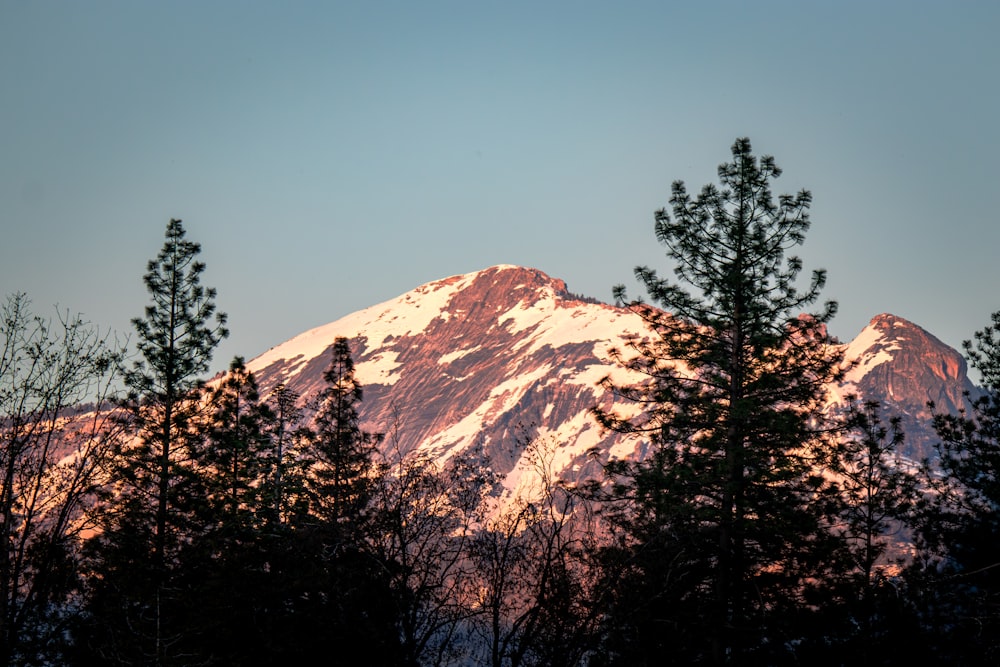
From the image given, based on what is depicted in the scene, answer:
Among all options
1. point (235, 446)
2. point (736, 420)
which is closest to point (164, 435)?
point (235, 446)

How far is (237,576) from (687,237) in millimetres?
15545

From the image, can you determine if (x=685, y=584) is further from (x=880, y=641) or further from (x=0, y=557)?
(x=0, y=557)

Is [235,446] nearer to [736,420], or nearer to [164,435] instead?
[164,435]

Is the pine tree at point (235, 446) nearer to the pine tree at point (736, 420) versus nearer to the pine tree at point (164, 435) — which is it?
the pine tree at point (164, 435)

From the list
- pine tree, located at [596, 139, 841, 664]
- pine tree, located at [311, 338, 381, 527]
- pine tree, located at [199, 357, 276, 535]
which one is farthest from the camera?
pine tree, located at [311, 338, 381, 527]

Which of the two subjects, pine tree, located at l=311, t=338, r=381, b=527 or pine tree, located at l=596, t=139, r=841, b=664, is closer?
pine tree, located at l=596, t=139, r=841, b=664

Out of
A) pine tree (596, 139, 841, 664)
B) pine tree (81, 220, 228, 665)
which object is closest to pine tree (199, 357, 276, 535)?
pine tree (81, 220, 228, 665)

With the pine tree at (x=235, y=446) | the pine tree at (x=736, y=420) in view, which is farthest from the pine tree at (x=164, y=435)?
the pine tree at (x=736, y=420)

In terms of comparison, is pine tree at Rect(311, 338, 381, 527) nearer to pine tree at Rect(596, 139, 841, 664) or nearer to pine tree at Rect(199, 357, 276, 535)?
pine tree at Rect(199, 357, 276, 535)

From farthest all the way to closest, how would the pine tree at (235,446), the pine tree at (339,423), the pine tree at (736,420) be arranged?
the pine tree at (339,423), the pine tree at (235,446), the pine tree at (736,420)

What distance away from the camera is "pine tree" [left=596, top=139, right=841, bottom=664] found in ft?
83.6

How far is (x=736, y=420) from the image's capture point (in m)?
26.7

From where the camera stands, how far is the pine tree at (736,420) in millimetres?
25484

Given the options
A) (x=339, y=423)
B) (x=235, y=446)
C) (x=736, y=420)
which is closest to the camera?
(x=736, y=420)
